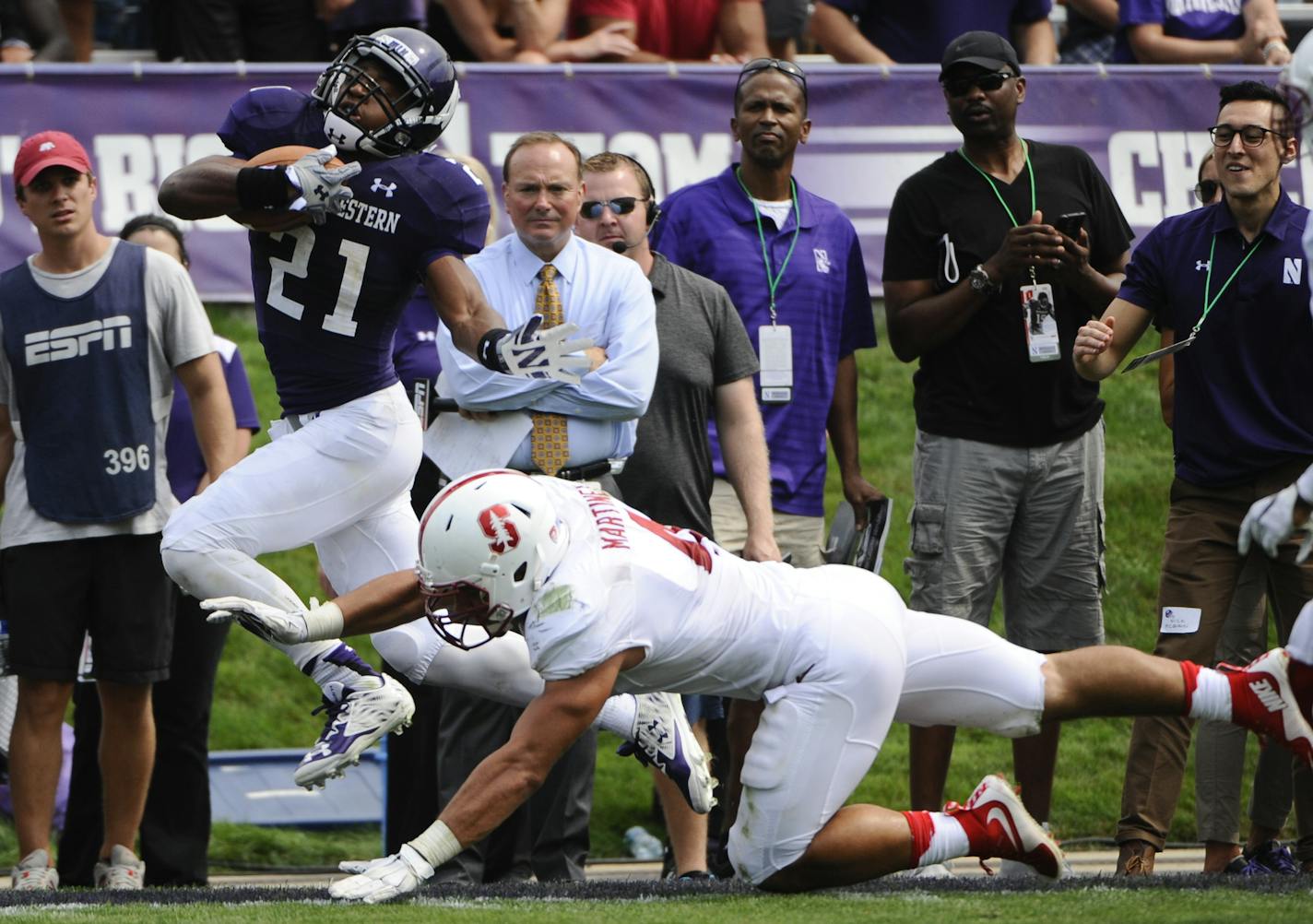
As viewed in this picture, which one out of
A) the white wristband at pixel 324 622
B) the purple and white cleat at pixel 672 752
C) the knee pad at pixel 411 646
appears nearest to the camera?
the white wristband at pixel 324 622

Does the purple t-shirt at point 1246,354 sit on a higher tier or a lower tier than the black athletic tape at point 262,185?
lower

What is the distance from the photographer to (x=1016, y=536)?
6.12m

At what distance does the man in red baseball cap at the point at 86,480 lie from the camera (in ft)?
18.9

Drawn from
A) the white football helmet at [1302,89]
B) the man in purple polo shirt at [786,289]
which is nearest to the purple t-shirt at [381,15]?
the man in purple polo shirt at [786,289]

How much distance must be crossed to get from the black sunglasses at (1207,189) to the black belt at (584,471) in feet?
7.99

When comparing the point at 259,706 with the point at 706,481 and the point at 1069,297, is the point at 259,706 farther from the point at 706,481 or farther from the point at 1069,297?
the point at 1069,297

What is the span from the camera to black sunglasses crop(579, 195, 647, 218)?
6109 mm

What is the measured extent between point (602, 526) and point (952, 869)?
251cm

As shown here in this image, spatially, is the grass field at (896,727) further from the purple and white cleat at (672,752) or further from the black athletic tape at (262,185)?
the black athletic tape at (262,185)

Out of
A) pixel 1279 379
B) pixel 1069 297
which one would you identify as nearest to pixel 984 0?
pixel 1069 297

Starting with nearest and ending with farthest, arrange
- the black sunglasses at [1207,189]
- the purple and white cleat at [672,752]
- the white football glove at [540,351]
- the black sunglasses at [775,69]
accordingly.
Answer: the white football glove at [540,351] → the purple and white cleat at [672,752] → the black sunglasses at [775,69] → the black sunglasses at [1207,189]

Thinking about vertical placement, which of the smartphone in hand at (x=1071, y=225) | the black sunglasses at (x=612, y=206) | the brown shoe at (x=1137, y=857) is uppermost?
the black sunglasses at (x=612, y=206)

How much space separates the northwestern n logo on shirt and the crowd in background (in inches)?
104

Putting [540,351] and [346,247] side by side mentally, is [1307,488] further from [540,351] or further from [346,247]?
[346,247]
